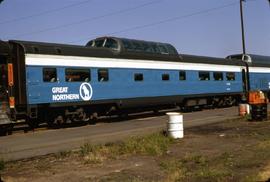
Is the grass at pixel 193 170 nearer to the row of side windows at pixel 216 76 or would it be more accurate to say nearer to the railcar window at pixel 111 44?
the railcar window at pixel 111 44

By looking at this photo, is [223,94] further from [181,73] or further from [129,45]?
[129,45]

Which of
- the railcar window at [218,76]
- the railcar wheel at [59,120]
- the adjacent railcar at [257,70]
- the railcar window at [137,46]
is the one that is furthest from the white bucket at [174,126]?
the adjacent railcar at [257,70]

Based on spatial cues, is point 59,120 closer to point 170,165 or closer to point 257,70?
point 170,165

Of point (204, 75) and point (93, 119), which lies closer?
point (93, 119)

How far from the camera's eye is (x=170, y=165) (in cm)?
1073

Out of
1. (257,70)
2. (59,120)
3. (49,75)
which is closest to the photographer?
(49,75)

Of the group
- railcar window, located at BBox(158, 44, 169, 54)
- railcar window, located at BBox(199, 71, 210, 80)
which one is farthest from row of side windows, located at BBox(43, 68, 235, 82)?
railcar window, located at BBox(199, 71, 210, 80)

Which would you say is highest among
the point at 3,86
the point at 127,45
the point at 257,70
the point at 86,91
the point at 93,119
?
the point at 127,45

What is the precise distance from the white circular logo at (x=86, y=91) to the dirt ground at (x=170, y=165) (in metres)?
9.15

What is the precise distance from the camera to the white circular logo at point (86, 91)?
23.4 meters

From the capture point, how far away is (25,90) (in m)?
20.8

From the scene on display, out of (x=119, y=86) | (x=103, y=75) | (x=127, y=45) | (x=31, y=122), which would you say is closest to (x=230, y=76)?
(x=127, y=45)

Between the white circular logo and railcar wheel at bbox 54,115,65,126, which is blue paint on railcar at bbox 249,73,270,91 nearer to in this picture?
the white circular logo

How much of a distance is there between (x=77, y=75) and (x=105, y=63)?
212cm
